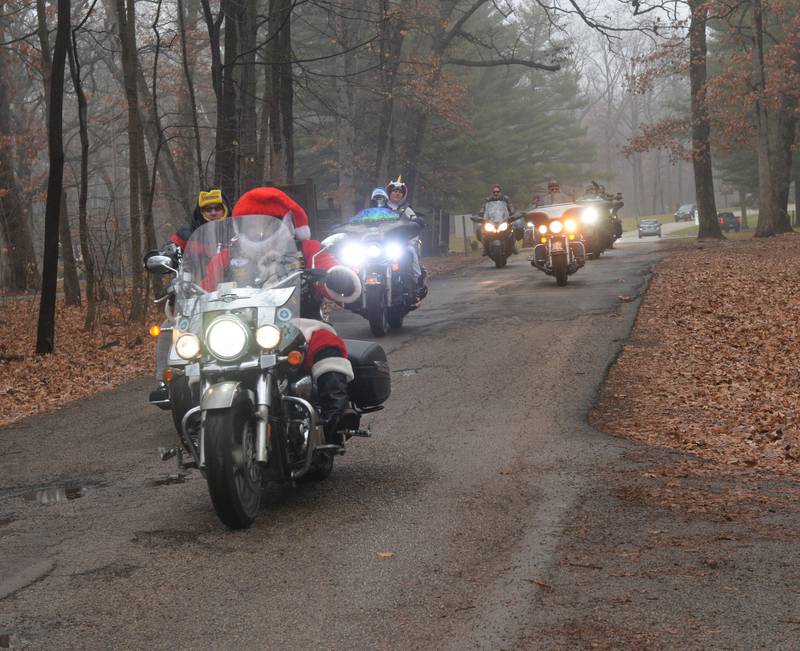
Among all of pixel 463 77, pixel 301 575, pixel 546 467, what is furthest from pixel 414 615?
pixel 463 77

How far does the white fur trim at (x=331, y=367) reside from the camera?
7449 mm

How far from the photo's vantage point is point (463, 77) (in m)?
56.5

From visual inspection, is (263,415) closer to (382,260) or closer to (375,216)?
(382,260)

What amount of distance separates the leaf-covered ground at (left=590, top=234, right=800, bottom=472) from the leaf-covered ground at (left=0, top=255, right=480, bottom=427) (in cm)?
629

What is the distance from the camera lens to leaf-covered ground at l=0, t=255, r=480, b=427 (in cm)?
1434

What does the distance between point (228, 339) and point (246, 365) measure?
0.17 m

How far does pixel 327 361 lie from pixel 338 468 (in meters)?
1.37

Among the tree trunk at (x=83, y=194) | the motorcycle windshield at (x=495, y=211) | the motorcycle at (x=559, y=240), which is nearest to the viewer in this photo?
the tree trunk at (x=83, y=194)

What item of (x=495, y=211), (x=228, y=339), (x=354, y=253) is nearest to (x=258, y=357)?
(x=228, y=339)

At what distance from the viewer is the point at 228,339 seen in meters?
6.70

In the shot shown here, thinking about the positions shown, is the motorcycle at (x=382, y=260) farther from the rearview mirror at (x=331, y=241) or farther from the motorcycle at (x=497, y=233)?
the motorcycle at (x=497, y=233)

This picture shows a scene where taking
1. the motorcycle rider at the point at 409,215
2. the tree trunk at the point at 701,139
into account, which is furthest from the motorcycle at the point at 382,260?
the tree trunk at the point at 701,139

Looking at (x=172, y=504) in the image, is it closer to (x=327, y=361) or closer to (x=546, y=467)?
(x=327, y=361)

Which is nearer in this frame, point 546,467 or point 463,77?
point 546,467
